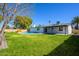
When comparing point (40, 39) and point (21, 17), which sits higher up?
point (21, 17)

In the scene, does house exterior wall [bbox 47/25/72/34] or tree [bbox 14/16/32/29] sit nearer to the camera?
tree [bbox 14/16/32/29]

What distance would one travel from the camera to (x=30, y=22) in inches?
284

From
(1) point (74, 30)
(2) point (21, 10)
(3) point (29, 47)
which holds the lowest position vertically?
(3) point (29, 47)

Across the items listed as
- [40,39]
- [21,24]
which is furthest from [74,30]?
[21,24]

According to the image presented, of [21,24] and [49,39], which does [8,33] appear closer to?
[21,24]

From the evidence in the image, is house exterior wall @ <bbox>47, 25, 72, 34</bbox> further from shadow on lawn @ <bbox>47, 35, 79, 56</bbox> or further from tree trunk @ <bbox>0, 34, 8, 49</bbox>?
tree trunk @ <bbox>0, 34, 8, 49</bbox>

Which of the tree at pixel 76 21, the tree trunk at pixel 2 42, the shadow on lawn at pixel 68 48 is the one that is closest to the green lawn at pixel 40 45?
the shadow on lawn at pixel 68 48

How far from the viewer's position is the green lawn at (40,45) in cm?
711

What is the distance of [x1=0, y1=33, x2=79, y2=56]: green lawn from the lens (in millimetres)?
7109

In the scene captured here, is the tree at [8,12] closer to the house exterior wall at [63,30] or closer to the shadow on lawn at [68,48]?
the house exterior wall at [63,30]

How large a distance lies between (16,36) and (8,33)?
0.26m

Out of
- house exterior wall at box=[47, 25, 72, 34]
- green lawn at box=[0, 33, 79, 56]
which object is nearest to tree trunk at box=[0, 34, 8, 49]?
green lawn at box=[0, 33, 79, 56]

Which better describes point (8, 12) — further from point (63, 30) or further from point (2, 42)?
point (63, 30)

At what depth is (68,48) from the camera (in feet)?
23.7
